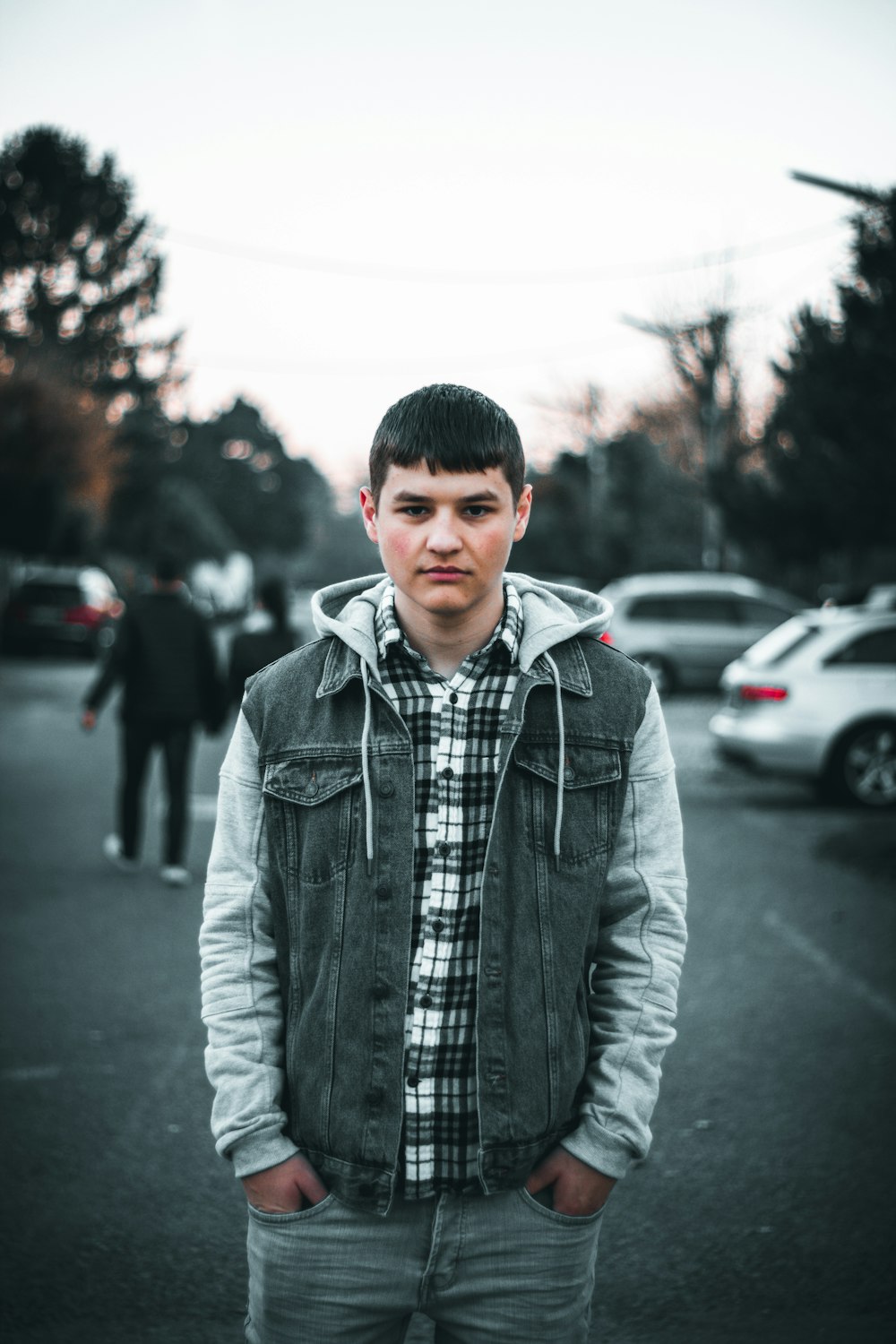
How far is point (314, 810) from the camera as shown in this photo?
1.96m

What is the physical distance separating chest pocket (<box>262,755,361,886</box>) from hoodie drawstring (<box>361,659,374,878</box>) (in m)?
0.02

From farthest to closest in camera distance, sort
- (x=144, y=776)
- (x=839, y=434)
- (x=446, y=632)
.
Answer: (x=839, y=434) < (x=144, y=776) < (x=446, y=632)

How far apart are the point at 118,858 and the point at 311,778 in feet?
22.3

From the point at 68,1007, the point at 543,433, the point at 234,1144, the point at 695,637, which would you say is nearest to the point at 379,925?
the point at 234,1144

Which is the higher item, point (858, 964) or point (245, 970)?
point (245, 970)

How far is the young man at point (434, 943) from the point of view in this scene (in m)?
1.90

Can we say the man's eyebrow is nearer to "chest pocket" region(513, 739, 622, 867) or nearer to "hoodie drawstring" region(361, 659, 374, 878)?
"hoodie drawstring" region(361, 659, 374, 878)

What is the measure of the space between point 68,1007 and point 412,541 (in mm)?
4222

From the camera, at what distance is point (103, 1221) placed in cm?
370

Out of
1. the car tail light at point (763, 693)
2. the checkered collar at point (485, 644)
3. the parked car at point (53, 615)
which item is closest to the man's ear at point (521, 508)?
the checkered collar at point (485, 644)

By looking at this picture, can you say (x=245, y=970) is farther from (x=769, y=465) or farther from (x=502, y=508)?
(x=769, y=465)

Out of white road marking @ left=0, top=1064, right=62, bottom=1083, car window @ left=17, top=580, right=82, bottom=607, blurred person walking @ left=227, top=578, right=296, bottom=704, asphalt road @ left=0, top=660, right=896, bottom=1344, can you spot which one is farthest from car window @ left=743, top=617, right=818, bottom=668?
car window @ left=17, top=580, right=82, bottom=607

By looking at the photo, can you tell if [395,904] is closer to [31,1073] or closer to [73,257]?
[31,1073]

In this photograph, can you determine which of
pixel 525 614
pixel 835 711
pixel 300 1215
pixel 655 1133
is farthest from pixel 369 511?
pixel 835 711
